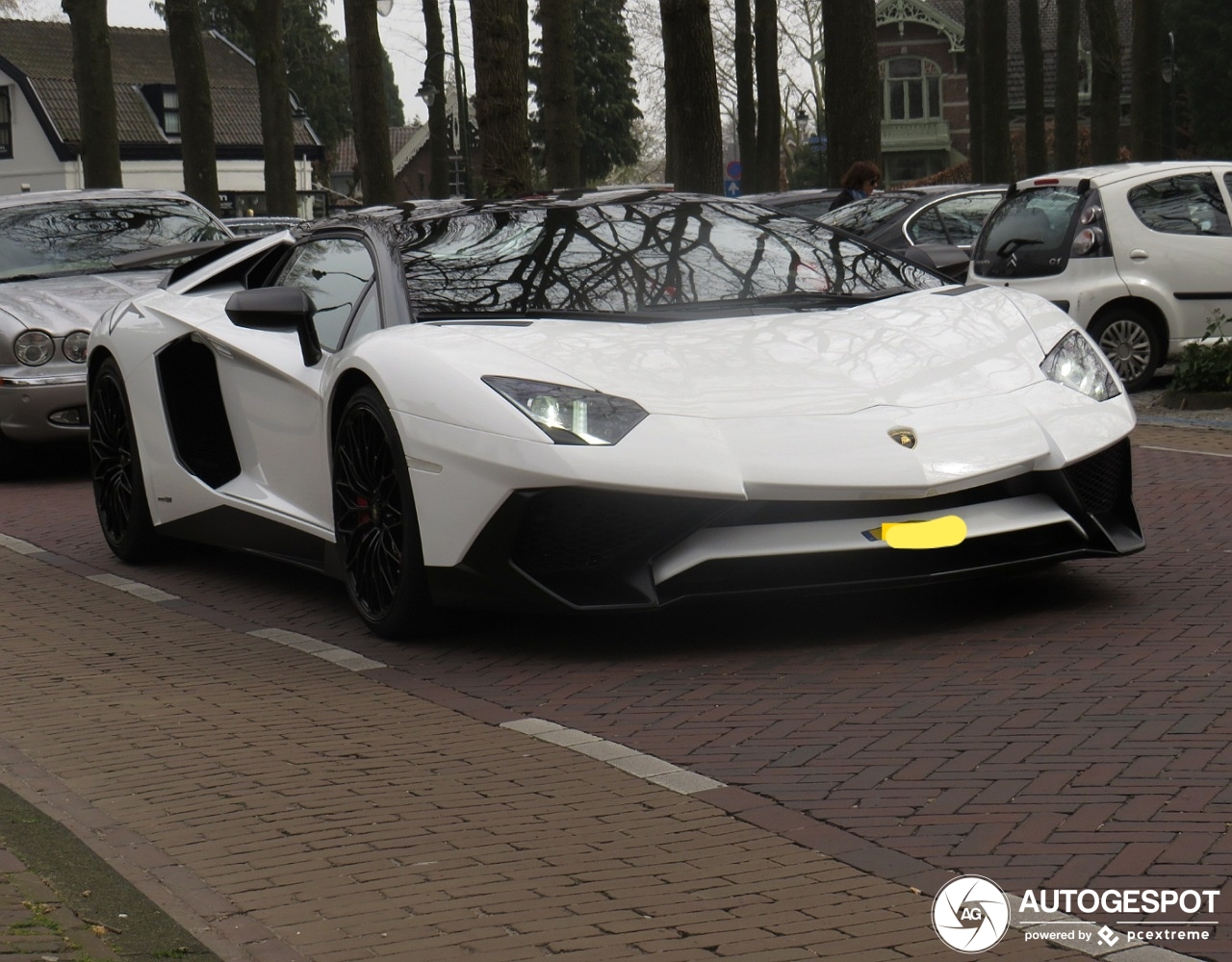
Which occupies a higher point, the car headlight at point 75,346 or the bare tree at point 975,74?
the bare tree at point 975,74

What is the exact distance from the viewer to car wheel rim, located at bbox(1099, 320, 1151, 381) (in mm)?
13594

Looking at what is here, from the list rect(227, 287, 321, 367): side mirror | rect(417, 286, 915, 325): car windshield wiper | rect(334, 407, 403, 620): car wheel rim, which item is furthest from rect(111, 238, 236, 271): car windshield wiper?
rect(417, 286, 915, 325): car windshield wiper

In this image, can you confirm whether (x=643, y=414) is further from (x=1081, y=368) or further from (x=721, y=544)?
(x=1081, y=368)

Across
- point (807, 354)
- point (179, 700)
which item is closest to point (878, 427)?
point (807, 354)

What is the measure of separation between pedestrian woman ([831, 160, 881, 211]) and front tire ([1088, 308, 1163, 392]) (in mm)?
3734

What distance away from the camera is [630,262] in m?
6.55

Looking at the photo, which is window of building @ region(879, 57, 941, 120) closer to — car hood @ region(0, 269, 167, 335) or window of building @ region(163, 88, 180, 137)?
window of building @ region(163, 88, 180, 137)

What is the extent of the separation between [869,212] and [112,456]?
376 inches

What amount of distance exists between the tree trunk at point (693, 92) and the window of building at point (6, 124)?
57.5 m

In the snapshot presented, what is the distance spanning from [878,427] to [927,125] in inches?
3031

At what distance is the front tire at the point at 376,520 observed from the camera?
6000 mm

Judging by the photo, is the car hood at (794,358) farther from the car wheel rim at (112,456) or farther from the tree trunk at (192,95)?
the tree trunk at (192,95)

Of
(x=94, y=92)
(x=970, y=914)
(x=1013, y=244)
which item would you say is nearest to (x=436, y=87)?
(x=94, y=92)

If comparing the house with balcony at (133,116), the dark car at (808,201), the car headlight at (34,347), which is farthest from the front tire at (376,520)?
the house with balcony at (133,116)
